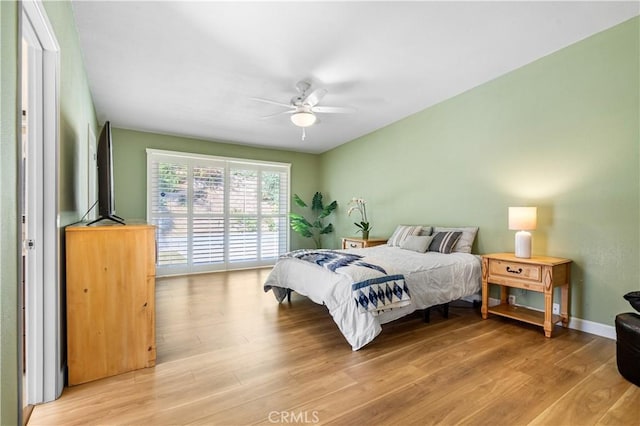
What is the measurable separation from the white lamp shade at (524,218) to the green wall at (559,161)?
0.34m

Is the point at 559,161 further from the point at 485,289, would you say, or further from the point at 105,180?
the point at 105,180

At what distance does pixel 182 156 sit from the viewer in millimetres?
5504

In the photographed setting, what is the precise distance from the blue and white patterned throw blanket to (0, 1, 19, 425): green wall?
2025mm

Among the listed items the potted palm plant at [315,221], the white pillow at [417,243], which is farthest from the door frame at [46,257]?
the potted palm plant at [315,221]

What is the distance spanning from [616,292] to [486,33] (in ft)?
8.62

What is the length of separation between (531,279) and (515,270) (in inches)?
6.3

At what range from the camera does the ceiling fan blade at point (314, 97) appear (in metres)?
3.25

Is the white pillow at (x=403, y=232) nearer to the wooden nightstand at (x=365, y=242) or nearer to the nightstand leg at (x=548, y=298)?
the wooden nightstand at (x=365, y=242)

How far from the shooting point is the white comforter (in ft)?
8.32

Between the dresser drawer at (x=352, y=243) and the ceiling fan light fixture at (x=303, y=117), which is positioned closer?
the ceiling fan light fixture at (x=303, y=117)

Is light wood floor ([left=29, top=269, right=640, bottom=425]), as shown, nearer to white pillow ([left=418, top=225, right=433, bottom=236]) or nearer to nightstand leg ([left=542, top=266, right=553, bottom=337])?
nightstand leg ([left=542, top=266, right=553, bottom=337])

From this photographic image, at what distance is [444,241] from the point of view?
3.83 m

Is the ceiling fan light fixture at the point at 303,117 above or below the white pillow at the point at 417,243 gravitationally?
above

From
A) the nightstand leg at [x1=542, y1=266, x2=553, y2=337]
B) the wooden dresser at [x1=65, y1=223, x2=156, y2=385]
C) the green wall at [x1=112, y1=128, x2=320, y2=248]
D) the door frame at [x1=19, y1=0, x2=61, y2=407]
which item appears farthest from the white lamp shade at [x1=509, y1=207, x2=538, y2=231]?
the green wall at [x1=112, y1=128, x2=320, y2=248]
